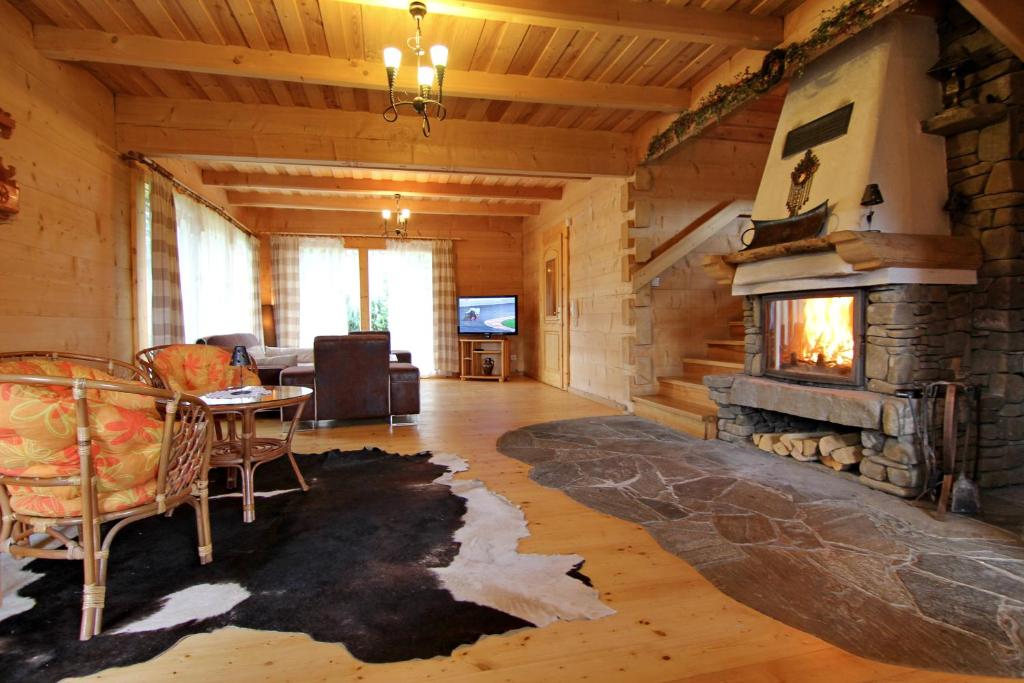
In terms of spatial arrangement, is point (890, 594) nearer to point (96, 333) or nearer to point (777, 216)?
point (777, 216)

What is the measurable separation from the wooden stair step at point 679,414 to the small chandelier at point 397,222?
14.0 feet

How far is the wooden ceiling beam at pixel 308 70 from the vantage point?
3.33 m

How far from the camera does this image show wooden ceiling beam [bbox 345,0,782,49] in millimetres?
2922

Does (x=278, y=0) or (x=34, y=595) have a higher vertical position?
(x=278, y=0)

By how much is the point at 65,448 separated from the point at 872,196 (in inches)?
144

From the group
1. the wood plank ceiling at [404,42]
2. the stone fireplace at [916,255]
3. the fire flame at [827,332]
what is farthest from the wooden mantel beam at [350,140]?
the fire flame at [827,332]

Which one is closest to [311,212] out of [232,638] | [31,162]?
[31,162]

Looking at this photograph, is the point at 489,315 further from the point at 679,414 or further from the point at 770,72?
the point at 770,72

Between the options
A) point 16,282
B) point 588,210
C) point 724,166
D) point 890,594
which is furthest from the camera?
point 588,210

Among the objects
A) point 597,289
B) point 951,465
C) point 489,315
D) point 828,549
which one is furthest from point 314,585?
point 489,315

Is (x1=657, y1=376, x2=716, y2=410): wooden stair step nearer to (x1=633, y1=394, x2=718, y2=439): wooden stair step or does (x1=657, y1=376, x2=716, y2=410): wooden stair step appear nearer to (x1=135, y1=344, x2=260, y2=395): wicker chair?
(x1=633, y1=394, x2=718, y2=439): wooden stair step

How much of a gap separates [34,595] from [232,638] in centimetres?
88

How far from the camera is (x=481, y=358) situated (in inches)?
345

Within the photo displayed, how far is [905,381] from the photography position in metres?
2.78
